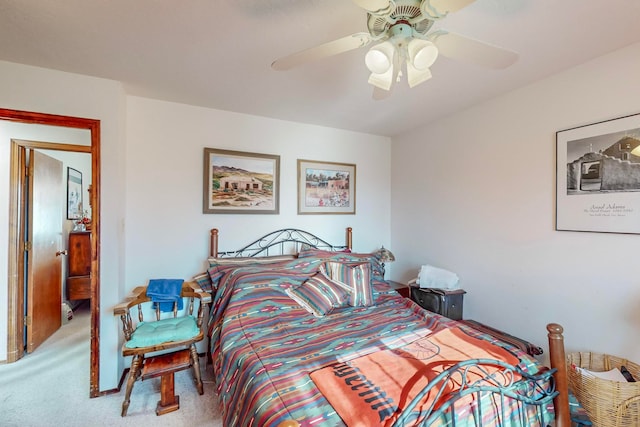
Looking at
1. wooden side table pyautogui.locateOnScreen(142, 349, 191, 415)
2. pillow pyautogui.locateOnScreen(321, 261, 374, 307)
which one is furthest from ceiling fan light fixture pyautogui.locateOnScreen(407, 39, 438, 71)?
wooden side table pyautogui.locateOnScreen(142, 349, 191, 415)

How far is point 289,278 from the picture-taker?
2.42 meters

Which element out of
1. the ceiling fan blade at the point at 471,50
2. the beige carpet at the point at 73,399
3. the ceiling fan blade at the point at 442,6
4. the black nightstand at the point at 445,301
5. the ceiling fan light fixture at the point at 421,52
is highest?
the ceiling fan blade at the point at 442,6

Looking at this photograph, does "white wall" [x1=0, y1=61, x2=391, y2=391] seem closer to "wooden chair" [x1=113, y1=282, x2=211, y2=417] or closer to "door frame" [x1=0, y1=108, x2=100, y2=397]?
"door frame" [x1=0, y1=108, x2=100, y2=397]

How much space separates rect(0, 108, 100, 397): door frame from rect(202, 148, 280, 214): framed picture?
883 millimetres

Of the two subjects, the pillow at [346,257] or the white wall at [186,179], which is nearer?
the white wall at [186,179]

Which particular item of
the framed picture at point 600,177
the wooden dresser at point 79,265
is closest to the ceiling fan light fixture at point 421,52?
the framed picture at point 600,177

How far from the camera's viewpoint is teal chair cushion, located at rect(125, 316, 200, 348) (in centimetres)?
209

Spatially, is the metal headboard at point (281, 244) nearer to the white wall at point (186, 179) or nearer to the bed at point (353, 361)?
the white wall at point (186, 179)

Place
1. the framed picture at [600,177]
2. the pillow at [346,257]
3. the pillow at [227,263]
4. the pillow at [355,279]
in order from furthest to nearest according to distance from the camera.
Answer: the pillow at [346,257] < the pillow at [227,263] < the pillow at [355,279] < the framed picture at [600,177]

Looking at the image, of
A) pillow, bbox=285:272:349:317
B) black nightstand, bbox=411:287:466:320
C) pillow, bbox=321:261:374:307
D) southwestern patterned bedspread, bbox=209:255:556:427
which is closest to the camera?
southwestern patterned bedspread, bbox=209:255:556:427

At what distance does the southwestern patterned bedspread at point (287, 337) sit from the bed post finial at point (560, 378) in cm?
12

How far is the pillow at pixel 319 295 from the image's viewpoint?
2.20 m

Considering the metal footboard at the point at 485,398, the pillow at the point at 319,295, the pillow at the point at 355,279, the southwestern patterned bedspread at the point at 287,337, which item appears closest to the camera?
the metal footboard at the point at 485,398

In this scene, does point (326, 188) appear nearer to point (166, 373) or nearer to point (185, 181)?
point (185, 181)
